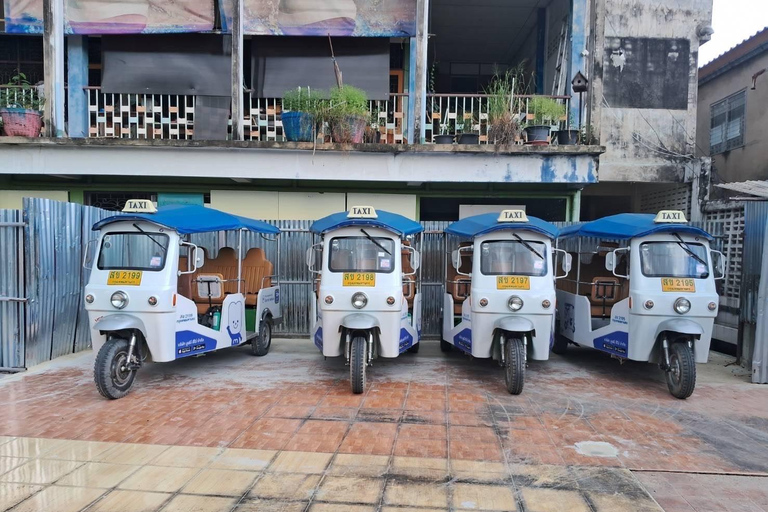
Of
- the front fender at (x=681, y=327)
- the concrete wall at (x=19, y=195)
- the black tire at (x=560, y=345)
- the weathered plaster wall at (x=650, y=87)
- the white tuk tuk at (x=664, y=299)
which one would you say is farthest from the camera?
the weathered plaster wall at (x=650, y=87)

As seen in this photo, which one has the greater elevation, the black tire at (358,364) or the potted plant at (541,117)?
the potted plant at (541,117)

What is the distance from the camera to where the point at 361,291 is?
6.66m

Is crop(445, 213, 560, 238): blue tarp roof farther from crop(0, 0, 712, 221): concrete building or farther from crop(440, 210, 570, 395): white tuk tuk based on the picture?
crop(0, 0, 712, 221): concrete building

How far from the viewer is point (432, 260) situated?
9852mm

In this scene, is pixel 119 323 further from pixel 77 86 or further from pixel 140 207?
pixel 77 86

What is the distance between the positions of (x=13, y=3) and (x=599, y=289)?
12403mm

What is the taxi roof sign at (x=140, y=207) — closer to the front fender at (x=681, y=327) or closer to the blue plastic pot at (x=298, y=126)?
the blue plastic pot at (x=298, y=126)

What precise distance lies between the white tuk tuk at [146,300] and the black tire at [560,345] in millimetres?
5098

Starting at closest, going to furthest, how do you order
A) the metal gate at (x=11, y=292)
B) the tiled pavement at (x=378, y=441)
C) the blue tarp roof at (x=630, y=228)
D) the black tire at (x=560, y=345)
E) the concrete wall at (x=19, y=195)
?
the tiled pavement at (x=378, y=441) < the blue tarp roof at (x=630, y=228) < the metal gate at (x=11, y=292) < the black tire at (x=560, y=345) < the concrete wall at (x=19, y=195)

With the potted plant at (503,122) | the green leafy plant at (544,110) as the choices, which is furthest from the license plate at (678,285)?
the green leafy plant at (544,110)

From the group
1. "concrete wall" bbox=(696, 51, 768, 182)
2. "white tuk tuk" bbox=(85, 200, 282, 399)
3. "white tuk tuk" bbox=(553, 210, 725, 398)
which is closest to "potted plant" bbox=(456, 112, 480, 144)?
"white tuk tuk" bbox=(553, 210, 725, 398)

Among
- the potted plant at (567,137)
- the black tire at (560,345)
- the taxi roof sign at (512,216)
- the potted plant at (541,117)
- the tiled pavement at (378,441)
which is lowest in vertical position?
the tiled pavement at (378,441)

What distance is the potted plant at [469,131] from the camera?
33.2ft

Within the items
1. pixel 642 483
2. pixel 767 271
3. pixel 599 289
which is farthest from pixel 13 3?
pixel 767 271
